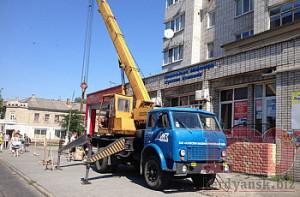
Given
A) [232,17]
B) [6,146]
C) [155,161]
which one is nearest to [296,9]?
[232,17]

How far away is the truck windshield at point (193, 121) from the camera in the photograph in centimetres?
1052

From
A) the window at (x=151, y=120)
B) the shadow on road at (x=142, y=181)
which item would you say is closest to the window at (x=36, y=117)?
the shadow on road at (x=142, y=181)

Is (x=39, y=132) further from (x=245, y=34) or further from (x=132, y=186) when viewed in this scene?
(x=132, y=186)

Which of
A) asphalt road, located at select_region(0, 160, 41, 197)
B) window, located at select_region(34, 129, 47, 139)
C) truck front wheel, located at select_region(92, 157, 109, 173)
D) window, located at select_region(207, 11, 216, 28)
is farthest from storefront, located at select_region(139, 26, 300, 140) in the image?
window, located at select_region(34, 129, 47, 139)

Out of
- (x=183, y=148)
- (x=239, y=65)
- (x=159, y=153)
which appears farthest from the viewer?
(x=239, y=65)

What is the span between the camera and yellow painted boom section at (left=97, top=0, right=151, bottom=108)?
15192 mm

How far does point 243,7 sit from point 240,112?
37.4 feet

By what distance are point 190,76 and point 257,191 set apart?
9.40 m

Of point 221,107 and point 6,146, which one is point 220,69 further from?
point 6,146

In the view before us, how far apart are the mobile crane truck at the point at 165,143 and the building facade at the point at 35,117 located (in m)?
53.4

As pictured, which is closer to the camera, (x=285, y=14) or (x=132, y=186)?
(x=132, y=186)

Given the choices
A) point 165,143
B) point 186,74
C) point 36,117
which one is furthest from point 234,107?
point 36,117

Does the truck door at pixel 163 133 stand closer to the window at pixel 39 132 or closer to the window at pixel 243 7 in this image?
the window at pixel 243 7

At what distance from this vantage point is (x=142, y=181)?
39.9ft
